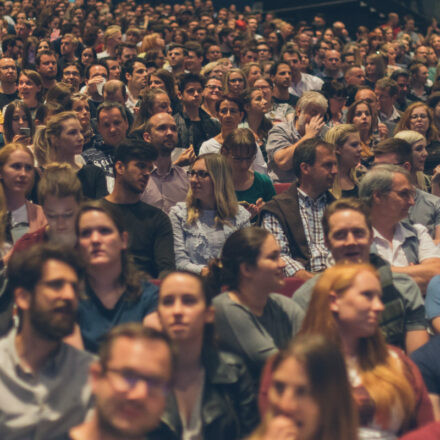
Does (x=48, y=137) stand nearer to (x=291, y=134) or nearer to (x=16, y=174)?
(x=16, y=174)

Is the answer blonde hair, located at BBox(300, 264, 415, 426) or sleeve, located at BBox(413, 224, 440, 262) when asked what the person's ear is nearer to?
blonde hair, located at BBox(300, 264, 415, 426)

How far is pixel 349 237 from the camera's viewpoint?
136 inches

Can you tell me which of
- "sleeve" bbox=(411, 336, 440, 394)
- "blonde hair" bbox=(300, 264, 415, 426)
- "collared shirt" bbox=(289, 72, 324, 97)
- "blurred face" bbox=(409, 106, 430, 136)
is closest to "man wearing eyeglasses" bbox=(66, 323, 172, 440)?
"blonde hair" bbox=(300, 264, 415, 426)

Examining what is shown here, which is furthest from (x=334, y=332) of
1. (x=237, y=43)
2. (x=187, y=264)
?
(x=237, y=43)

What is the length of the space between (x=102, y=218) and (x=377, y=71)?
6458mm

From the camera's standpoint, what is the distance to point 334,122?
6836 millimetres

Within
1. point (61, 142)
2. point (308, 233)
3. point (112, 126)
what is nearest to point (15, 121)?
point (112, 126)

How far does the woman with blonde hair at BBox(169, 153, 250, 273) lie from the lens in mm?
4078

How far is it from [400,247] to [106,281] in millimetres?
1680

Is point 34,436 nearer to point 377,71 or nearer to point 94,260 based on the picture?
point 94,260

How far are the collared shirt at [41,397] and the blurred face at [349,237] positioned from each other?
1397mm

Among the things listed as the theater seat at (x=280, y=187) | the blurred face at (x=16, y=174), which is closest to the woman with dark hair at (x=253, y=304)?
the blurred face at (x=16, y=174)

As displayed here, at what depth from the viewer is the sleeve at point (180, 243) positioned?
4021mm

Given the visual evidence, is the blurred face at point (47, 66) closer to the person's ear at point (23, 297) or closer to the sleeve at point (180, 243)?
the sleeve at point (180, 243)
